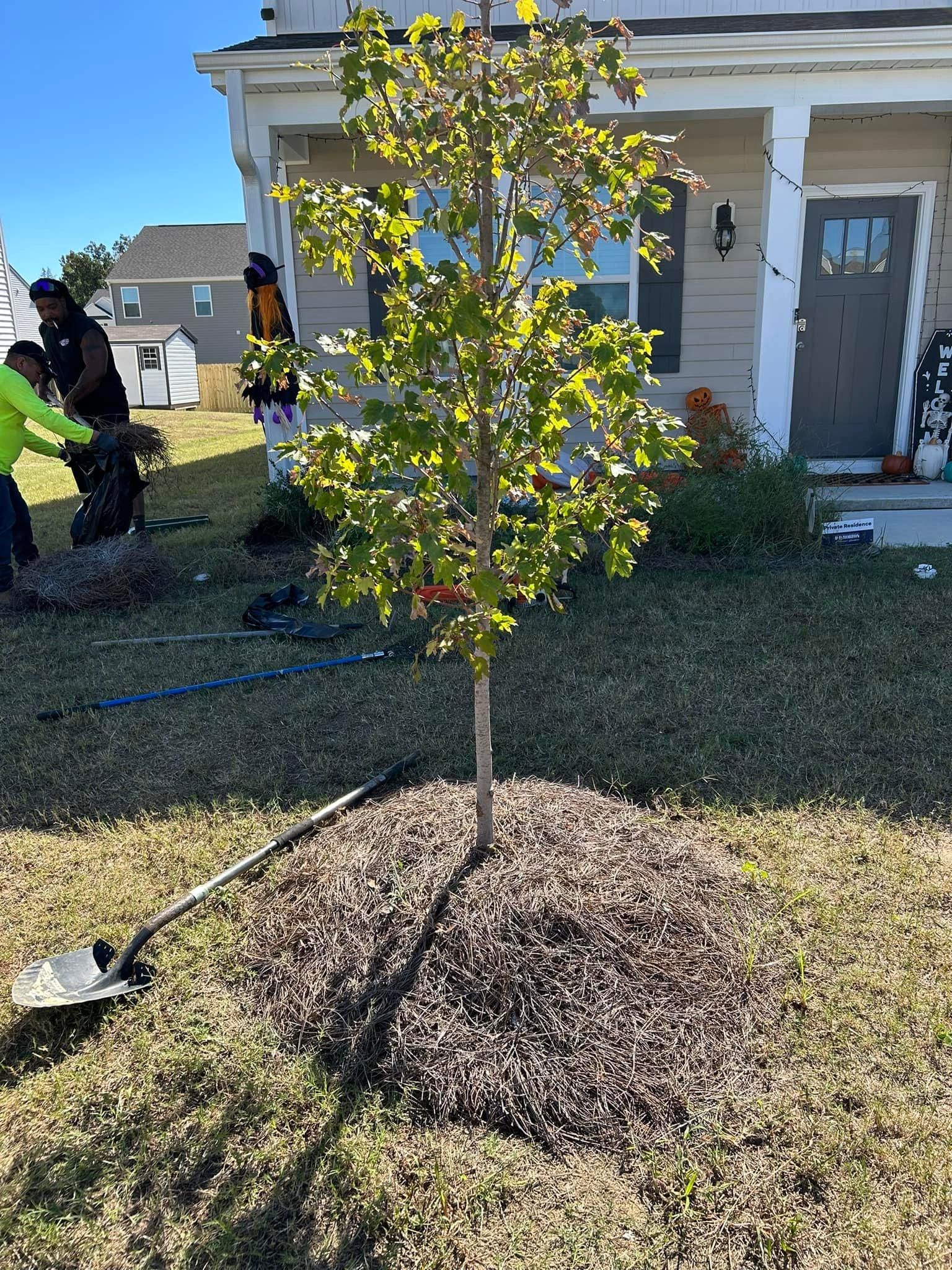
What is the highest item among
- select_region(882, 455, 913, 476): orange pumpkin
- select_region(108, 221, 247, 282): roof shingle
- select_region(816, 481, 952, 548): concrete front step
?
select_region(108, 221, 247, 282): roof shingle

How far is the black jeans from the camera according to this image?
601 centimetres

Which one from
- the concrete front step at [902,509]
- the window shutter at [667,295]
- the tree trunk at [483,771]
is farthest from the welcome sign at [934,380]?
the tree trunk at [483,771]

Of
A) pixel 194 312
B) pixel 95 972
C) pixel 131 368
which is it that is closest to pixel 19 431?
pixel 95 972

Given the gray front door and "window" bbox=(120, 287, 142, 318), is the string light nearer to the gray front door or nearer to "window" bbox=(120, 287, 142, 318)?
the gray front door

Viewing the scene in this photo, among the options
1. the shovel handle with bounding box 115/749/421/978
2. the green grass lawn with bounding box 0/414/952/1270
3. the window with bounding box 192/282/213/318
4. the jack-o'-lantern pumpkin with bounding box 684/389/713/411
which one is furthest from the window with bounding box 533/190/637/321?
the window with bounding box 192/282/213/318

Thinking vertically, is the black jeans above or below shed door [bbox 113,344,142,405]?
below

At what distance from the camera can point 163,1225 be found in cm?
185

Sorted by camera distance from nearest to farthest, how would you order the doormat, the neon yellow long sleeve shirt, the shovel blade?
the shovel blade, the neon yellow long sleeve shirt, the doormat

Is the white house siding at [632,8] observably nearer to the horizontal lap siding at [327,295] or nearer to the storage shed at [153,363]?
the horizontal lap siding at [327,295]

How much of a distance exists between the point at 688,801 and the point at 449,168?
2286mm

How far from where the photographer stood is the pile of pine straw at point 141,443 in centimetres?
648

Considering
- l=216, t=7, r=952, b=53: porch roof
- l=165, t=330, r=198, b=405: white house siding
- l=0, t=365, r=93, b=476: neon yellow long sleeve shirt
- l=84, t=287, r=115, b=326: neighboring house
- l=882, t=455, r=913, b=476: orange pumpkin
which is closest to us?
l=0, t=365, r=93, b=476: neon yellow long sleeve shirt

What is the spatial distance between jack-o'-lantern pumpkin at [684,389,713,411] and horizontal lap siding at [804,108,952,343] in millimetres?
2075

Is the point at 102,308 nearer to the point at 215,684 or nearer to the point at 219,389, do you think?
the point at 219,389
